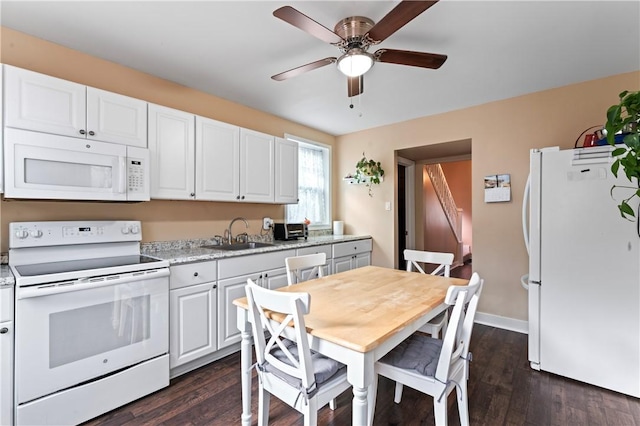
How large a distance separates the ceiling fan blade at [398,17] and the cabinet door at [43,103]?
6.39 feet

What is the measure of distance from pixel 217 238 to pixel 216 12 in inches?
79.2

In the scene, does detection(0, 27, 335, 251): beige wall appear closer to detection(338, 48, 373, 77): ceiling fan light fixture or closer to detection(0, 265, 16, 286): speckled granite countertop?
detection(0, 265, 16, 286): speckled granite countertop

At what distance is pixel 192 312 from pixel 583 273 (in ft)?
9.48

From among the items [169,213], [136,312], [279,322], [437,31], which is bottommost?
[136,312]

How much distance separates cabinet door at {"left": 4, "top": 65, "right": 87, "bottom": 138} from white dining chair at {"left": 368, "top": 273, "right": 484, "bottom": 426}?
95.4 inches

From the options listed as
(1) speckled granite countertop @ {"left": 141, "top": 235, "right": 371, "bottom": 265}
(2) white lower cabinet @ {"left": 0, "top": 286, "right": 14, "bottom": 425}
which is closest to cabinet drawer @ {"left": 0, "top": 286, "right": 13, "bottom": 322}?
(2) white lower cabinet @ {"left": 0, "top": 286, "right": 14, "bottom": 425}

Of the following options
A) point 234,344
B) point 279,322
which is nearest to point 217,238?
point 234,344

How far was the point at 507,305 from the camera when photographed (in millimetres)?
3199

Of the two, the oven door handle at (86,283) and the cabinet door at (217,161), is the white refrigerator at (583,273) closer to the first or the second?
the cabinet door at (217,161)

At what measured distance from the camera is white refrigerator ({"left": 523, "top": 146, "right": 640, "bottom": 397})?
2.02m

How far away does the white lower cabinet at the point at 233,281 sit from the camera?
2.43 metres

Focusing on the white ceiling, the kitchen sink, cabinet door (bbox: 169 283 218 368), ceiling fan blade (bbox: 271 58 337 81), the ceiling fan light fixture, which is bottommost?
cabinet door (bbox: 169 283 218 368)

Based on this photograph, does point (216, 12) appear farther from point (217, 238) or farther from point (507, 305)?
point (507, 305)

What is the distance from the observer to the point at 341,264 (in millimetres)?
3711
